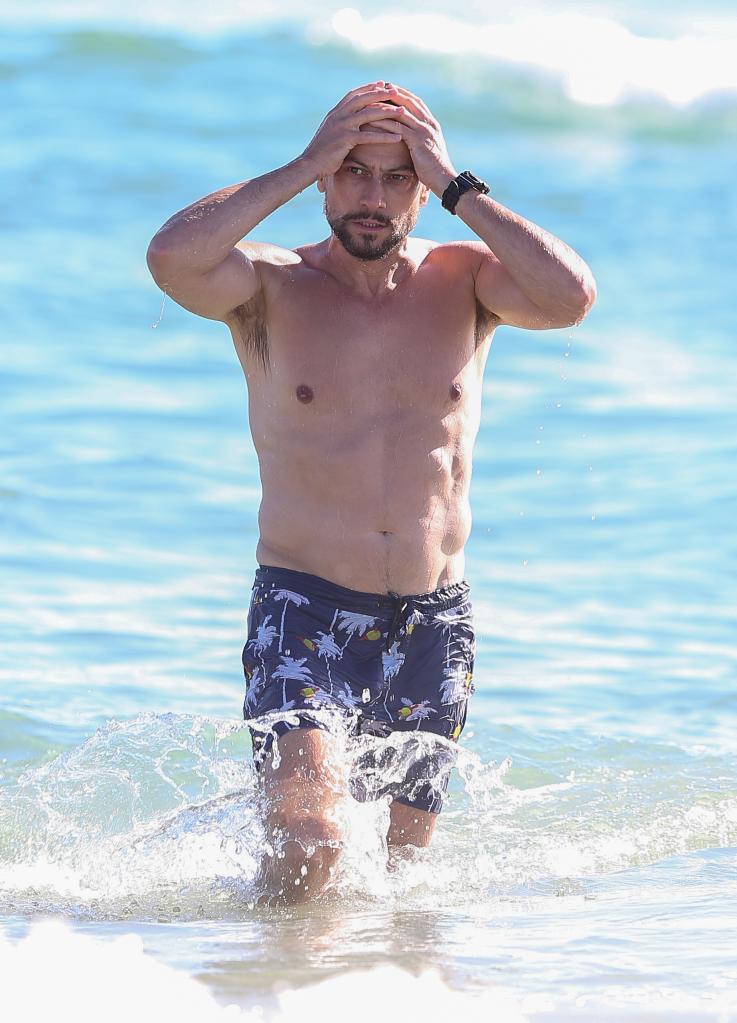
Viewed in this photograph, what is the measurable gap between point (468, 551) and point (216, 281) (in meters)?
4.19

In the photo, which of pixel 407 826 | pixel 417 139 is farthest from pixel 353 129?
pixel 407 826

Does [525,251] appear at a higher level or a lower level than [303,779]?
higher

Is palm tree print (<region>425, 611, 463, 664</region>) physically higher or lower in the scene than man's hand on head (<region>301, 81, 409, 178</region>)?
lower

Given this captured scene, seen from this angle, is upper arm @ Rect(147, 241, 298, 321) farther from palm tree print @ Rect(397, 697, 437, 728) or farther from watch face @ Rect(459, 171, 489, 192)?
palm tree print @ Rect(397, 697, 437, 728)

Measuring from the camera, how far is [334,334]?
3895 mm

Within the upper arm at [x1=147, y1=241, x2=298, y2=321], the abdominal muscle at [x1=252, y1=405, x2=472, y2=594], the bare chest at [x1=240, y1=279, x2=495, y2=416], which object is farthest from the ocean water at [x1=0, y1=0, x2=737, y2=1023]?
the upper arm at [x1=147, y1=241, x2=298, y2=321]

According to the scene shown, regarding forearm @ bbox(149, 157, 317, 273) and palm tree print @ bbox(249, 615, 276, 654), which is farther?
palm tree print @ bbox(249, 615, 276, 654)

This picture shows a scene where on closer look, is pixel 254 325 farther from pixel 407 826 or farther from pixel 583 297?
pixel 407 826

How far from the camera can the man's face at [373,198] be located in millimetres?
3777

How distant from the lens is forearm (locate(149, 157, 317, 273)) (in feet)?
12.0

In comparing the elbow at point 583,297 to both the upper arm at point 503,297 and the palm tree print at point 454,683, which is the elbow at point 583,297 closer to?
the upper arm at point 503,297

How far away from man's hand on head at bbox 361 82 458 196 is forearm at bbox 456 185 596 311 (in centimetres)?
8

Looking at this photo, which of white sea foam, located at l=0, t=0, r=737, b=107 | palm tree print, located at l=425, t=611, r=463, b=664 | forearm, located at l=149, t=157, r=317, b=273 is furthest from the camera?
white sea foam, located at l=0, t=0, r=737, b=107

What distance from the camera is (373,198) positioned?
3779 millimetres
